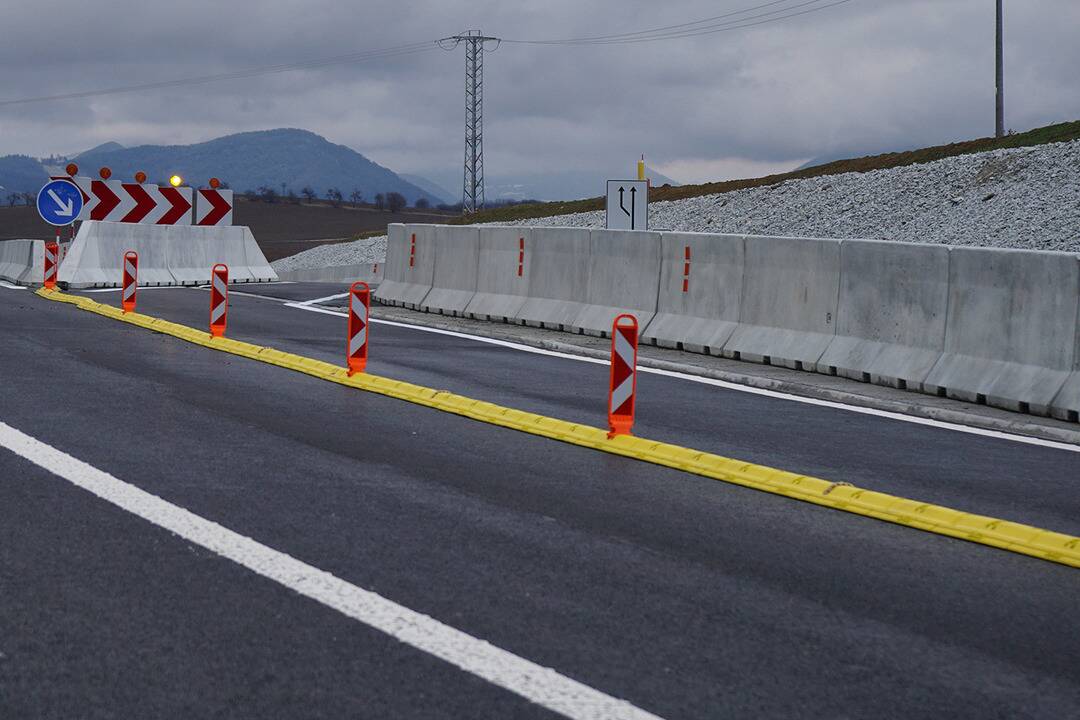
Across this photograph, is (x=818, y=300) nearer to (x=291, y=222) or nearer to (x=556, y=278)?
(x=556, y=278)

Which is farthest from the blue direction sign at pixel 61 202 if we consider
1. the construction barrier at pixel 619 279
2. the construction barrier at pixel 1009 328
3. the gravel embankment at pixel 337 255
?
the gravel embankment at pixel 337 255

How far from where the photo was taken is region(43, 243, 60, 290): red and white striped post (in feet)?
80.9

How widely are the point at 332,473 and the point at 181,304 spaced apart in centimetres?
1428

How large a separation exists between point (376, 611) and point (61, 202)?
22621mm

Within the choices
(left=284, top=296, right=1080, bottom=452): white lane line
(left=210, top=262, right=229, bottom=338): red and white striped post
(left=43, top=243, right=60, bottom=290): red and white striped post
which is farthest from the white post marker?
(left=43, top=243, right=60, bottom=290): red and white striped post

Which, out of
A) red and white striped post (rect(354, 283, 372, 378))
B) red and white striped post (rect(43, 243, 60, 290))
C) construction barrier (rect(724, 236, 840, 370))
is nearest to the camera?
red and white striped post (rect(354, 283, 372, 378))

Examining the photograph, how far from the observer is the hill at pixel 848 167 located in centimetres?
4912

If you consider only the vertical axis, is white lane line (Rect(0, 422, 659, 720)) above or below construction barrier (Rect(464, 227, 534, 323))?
below

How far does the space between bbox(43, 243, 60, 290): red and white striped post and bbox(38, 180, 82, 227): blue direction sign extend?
36.5 inches

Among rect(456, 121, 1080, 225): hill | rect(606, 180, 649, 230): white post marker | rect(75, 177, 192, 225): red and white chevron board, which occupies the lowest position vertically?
rect(606, 180, 649, 230): white post marker

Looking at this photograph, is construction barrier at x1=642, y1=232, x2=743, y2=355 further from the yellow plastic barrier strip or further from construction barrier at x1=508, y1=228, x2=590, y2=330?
the yellow plastic barrier strip

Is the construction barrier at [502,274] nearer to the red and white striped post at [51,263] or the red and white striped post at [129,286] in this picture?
the red and white striped post at [129,286]

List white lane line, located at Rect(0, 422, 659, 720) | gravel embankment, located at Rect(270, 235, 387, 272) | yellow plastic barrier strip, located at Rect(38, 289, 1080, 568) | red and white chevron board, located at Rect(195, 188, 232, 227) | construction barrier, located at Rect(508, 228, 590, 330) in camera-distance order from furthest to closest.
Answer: gravel embankment, located at Rect(270, 235, 387, 272) < red and white chevron board, located at Rect(195, 188, 232, 227) < construction barrier, located at Rect(508, 228, 590, 330) < yellow plastic barrier strip, located at Rect(38, 289, 1080, 568) < white lane line, located at Rect(0, 422, 659, 720)

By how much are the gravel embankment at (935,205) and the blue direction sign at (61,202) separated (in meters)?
21.2
